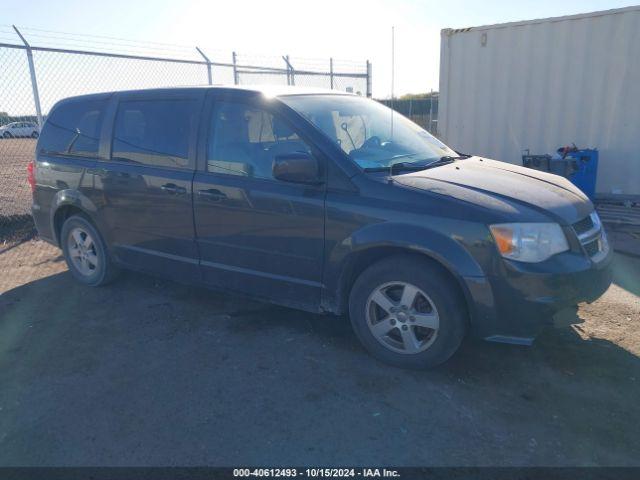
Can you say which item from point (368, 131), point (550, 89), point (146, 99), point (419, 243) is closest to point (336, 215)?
point (419, 243)

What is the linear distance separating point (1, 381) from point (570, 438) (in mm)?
3543

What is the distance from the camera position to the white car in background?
8336mm

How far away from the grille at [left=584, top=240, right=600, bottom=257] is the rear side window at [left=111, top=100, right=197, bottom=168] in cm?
291

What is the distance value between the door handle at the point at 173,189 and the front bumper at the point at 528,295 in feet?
7.81

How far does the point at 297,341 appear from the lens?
387 centimetres

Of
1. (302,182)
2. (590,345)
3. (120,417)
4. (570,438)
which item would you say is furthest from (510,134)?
(120,417)

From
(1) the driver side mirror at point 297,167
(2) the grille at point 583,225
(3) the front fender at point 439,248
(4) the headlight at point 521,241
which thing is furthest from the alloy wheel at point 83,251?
(2) the grille at point 583,225

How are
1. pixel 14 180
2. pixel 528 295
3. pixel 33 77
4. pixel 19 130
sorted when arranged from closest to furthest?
pixel 528 295, pixel 33 77, pixel 19 130, pixel 14 180

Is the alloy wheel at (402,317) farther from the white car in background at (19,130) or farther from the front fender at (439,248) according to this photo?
the white car in background at (19,130)

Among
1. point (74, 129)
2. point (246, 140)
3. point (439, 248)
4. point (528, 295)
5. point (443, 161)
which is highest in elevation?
point (74, 129)

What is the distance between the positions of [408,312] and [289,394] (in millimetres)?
918

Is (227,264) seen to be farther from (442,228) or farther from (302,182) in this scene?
(442,228)

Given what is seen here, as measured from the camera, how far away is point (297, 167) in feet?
11.0

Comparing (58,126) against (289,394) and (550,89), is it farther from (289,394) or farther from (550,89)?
(550,89)
